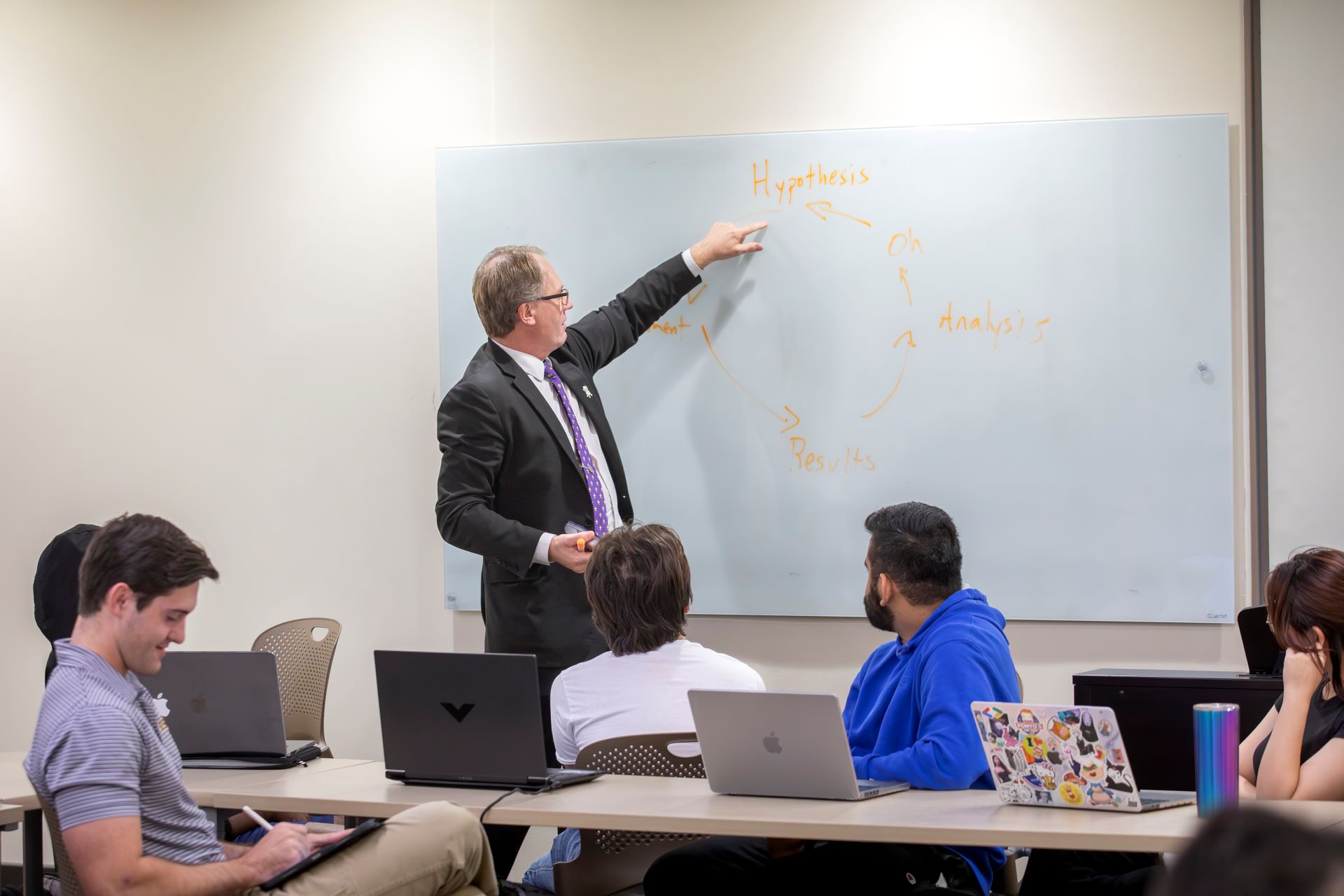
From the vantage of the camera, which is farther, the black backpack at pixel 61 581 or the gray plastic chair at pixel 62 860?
the black backpack at pixel 61 581

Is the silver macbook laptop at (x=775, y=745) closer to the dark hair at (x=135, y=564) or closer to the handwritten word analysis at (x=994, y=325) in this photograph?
the dark hair at (x=135, y=564)

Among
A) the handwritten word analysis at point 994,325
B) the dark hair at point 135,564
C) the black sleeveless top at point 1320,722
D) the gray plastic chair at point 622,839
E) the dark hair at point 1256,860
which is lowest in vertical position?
the gray plastic chair at point 622,839

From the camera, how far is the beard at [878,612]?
2.67m

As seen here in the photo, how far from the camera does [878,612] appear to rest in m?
2.67

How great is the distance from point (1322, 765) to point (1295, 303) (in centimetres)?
183

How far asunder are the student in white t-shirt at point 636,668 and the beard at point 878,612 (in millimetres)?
310

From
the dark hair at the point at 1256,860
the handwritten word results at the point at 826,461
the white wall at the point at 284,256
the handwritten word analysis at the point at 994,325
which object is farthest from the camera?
the white wall at the point at 284,256

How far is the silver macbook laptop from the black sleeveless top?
2.75 ft

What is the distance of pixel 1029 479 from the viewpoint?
3.65 m

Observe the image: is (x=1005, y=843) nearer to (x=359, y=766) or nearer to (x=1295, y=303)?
(x=359, y=766)

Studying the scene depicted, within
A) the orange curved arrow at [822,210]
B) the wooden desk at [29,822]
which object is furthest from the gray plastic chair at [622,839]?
the orange curved arrow at [822,210]

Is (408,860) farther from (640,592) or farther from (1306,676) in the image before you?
(1306,676)

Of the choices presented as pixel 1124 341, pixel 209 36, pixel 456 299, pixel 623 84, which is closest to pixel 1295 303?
pixel 1124 341

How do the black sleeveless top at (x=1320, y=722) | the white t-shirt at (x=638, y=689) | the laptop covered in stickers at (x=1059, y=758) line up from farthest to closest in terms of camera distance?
the white t-shirt at (x=638, y=689) < the black sleeveless top at (x=1320, y=722) < the laptop covered in stickers at (x=1059, y=758)
